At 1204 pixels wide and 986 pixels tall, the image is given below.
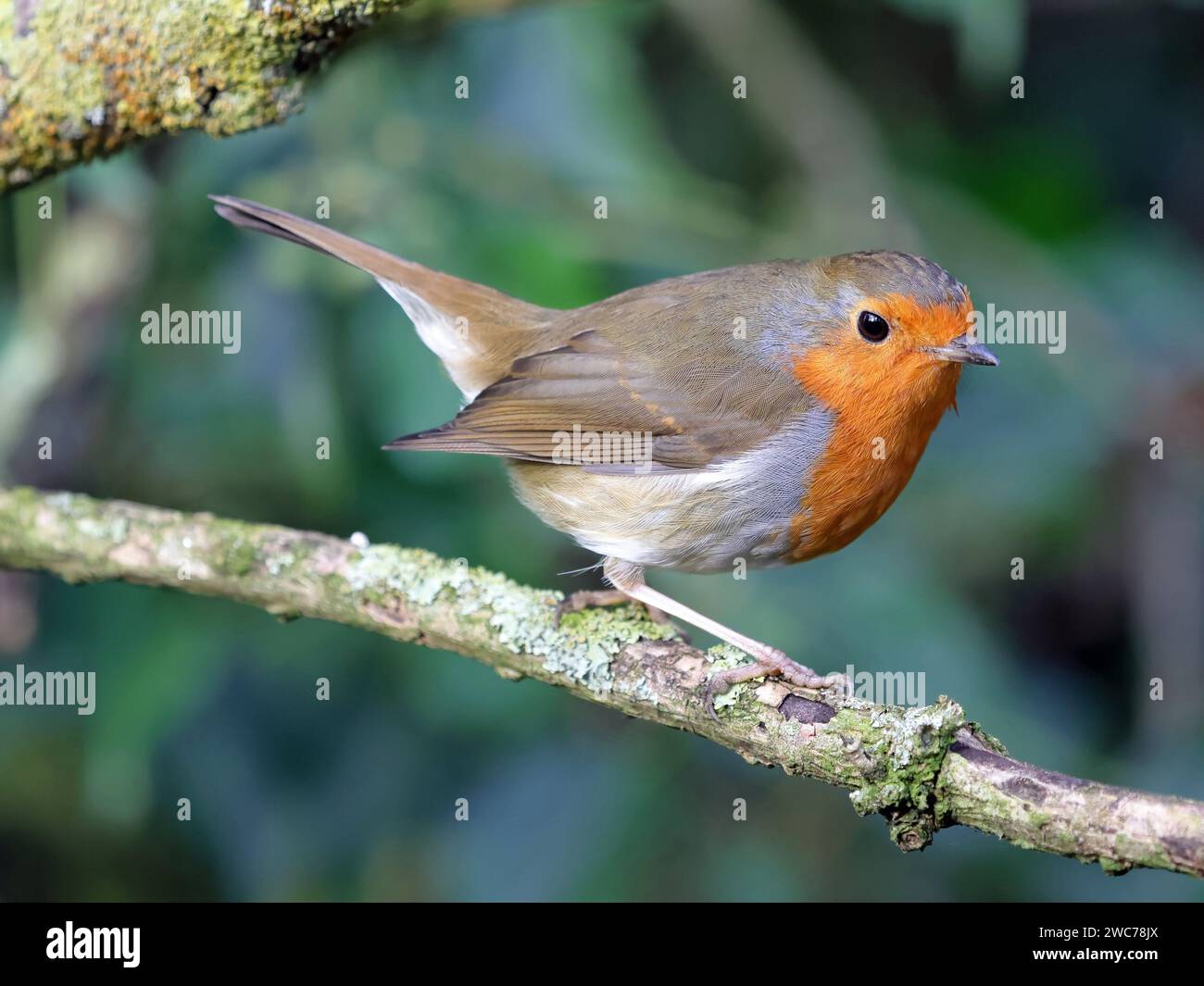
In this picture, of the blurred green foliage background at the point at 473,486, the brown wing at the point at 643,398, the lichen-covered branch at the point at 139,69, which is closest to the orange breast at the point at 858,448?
the brown wing at the point at 643,398

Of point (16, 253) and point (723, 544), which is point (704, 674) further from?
point (16, 253)

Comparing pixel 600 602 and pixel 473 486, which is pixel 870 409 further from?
pixel 473 486

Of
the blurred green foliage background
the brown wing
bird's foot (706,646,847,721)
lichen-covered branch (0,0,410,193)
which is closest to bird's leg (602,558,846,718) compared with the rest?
bird's foot (706,646,847,721)

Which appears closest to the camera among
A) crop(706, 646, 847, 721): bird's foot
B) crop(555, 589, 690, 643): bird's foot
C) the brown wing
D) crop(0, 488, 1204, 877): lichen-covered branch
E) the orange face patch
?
crop(0, 488, 1204, 877): lichen-covered branch

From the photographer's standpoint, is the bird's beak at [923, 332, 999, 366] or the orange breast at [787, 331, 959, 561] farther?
the orange breast at [787, 331, 959, 561]

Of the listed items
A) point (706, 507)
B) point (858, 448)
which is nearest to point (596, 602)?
point (706, 507)

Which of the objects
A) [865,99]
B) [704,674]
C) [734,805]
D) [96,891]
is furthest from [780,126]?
[96,891]

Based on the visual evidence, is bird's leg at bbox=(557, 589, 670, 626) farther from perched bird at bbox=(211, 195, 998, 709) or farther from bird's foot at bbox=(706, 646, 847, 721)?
bird's foot at bbox=(706, 646, 847, 721)
